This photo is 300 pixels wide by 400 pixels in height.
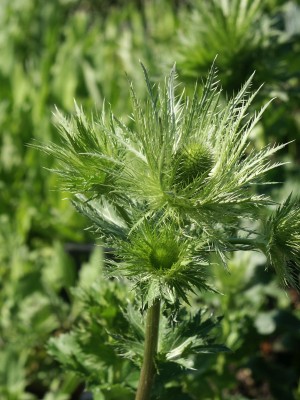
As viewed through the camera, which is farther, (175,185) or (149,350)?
(149,350)

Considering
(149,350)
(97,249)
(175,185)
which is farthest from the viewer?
(97,249)

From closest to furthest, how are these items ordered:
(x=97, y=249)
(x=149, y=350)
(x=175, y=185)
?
(x=175, y=185)
(x=149, y=350)
(x=97, y=249)

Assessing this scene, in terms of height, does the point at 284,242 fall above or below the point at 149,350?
above

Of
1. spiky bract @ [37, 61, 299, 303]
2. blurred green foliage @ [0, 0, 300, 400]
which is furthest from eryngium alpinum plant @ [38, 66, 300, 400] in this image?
blurred green foliage @ [0, 0, 300, 400]

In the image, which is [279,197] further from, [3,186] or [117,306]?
[3,186]

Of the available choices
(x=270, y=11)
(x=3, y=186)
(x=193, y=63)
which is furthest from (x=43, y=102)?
(x=193, y=63)

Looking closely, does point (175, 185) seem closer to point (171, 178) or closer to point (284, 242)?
point (171, 178)

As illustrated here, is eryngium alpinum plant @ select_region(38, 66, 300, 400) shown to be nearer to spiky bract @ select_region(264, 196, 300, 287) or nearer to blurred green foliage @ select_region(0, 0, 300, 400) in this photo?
spiky bract @ select_region(264, 196, 300, 287)

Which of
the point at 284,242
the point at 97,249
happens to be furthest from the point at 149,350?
the point at 97,249
